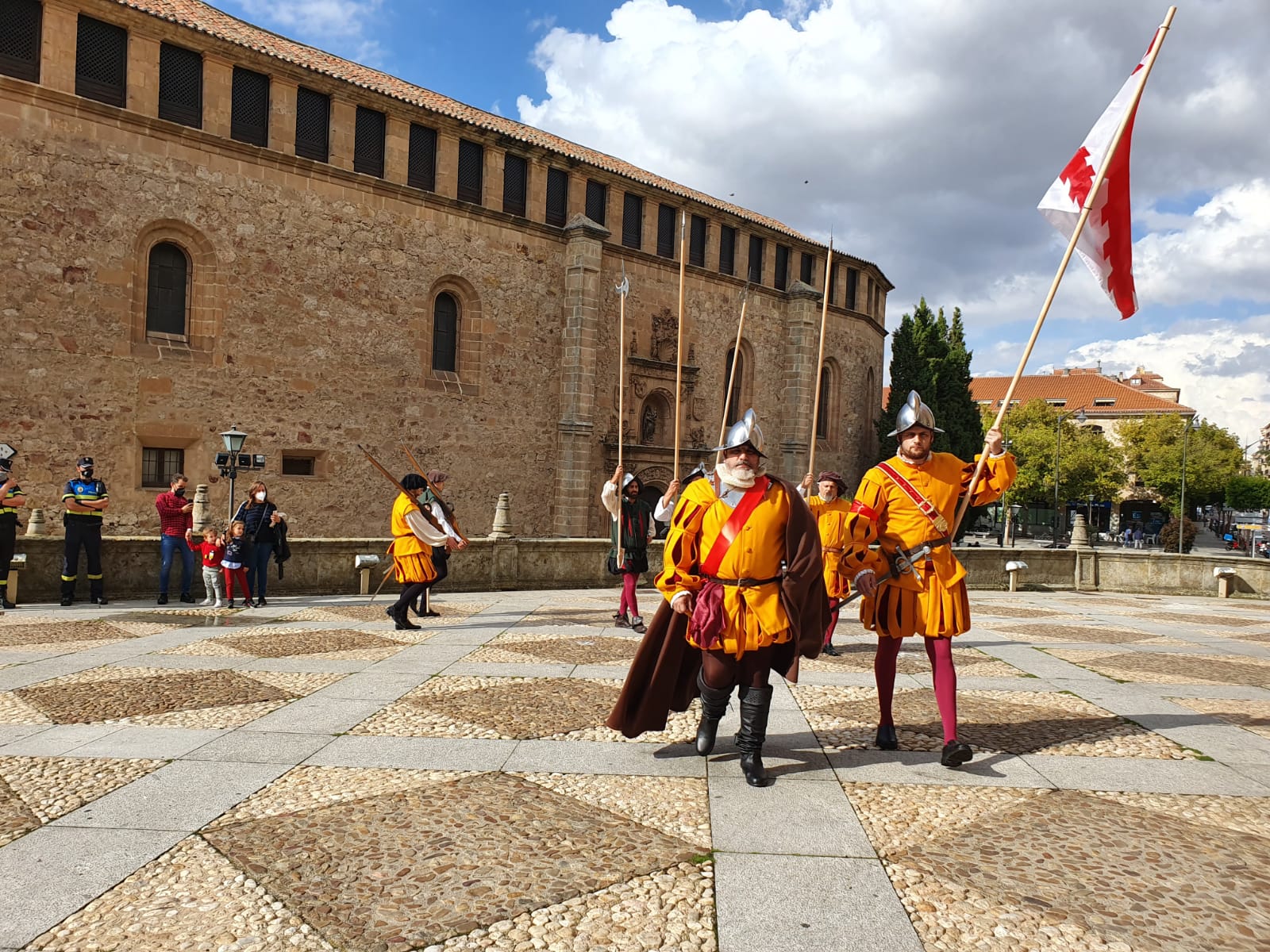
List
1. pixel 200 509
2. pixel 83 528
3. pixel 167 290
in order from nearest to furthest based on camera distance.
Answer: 1. pixel 83 528
2. pixel 200 509
3. pixel 167 290

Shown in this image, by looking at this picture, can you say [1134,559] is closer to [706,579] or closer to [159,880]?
[706,579]

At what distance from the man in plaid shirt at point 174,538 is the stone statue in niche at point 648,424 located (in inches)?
701

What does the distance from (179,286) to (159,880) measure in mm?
19072

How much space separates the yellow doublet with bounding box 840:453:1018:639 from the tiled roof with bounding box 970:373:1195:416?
65830 millimetres

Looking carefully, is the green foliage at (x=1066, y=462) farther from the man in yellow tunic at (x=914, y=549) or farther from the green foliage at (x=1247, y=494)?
the man in yellow tunic at (x=914, y=549)

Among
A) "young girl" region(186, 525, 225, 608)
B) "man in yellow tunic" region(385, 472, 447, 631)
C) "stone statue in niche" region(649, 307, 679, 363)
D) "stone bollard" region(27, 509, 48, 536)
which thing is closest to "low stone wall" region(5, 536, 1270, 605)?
"young girl" region(186, 525, 225, 608)

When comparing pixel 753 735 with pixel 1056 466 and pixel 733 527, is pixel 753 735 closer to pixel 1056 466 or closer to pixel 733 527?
pixel 733 527

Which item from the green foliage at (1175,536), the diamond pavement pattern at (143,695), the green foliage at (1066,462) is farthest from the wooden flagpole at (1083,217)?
the green foliage at (1066,462)

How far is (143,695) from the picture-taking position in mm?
5805

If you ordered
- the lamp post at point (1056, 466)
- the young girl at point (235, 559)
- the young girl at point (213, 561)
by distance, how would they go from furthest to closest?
the lamp post at point (1056, 466)
the young girl at point (235, 559)
the young girl at point (213, 561)

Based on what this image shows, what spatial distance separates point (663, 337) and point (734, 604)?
2416 cm

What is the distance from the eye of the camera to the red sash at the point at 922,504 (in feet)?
15.6

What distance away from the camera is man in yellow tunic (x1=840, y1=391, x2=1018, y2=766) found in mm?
4625

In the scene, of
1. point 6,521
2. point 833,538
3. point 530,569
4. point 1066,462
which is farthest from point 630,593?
point 1066,462
